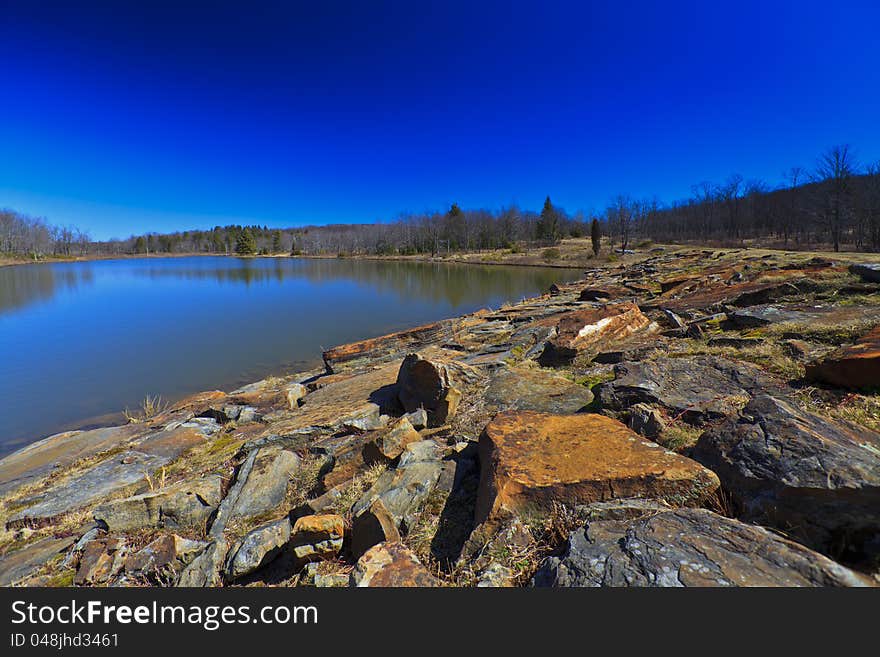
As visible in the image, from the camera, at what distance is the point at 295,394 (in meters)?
8.45

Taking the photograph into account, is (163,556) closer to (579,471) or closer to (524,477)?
(524,477)

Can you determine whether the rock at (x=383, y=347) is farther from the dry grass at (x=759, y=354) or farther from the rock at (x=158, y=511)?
the dry grass at (x=759, y=354)

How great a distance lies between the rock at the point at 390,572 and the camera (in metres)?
2.37

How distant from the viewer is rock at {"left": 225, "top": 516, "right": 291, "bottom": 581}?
3291 millimetres

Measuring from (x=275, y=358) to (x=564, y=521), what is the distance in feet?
46.7

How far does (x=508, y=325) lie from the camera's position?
12.5 m

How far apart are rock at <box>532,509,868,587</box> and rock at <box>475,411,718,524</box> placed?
11.5 inches

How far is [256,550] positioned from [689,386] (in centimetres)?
482

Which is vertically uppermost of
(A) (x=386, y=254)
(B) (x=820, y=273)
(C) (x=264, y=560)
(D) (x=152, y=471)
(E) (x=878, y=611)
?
(A) (x=386, y=254)

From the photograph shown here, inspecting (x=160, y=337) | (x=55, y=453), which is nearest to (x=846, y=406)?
(x=55, y=453)

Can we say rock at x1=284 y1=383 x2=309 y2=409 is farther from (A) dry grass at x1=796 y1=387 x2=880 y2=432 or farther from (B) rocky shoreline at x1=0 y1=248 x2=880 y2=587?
(A) dry grass at x1=796 y1=387 x2=880 y2=432

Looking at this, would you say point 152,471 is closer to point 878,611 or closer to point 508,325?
point 878,611

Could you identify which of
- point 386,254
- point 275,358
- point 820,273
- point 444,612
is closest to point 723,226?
point 386,254

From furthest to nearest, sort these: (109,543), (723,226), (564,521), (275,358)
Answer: (723,226) < (275,358) < (109,543) < (564,521)
